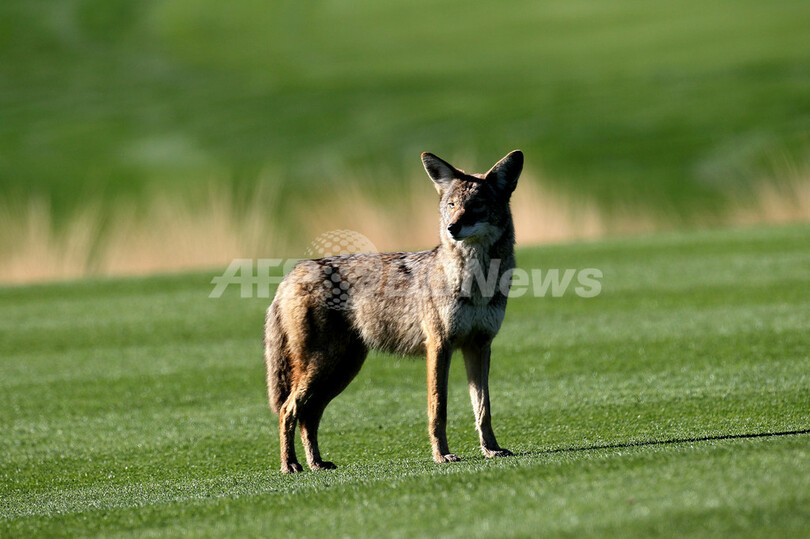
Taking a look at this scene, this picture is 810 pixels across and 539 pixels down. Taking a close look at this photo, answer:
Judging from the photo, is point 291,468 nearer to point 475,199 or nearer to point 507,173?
point 475,199

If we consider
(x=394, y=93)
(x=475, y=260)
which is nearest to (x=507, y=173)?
(x=475, y=260)

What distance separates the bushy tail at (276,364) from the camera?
6785 millimetres

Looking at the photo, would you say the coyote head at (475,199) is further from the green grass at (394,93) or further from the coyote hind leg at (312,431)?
the green grass at (394,93)

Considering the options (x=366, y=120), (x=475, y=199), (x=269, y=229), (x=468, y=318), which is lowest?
(x=468, y=318)

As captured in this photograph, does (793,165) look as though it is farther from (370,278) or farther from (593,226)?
(370,278)

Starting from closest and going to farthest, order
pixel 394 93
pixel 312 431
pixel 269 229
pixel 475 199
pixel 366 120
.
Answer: pixel 475 199 < pixel 312 431 < pixel 269 229 < pixel 366 120 < pixel 394 93

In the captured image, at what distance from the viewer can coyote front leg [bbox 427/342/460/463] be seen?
622cm

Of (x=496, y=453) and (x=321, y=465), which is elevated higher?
(x=496, y=453)

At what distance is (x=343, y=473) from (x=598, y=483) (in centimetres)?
166

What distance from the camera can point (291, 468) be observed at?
6559 mm

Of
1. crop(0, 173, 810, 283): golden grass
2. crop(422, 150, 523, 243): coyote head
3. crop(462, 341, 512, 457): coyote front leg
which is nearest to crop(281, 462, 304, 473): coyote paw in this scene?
crop(462, 341, 512, 457): coyote front leg

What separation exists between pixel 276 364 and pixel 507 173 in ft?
6.07

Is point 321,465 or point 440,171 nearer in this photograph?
point 440,171

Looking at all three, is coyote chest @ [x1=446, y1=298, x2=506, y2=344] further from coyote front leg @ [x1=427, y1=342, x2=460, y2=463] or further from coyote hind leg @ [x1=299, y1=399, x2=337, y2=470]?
coyote hind leg @ [x1=299, y1=399, x2=337, y2=470]
